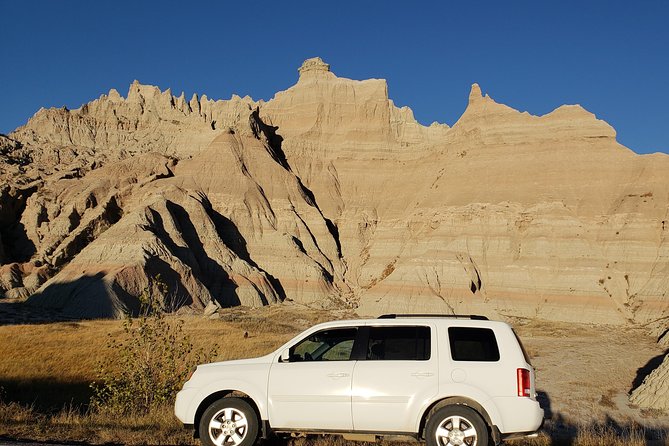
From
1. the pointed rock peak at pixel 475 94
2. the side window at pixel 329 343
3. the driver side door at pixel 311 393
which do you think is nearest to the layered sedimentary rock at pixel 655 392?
the side window at pixel 329 343

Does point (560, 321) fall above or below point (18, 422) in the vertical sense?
above

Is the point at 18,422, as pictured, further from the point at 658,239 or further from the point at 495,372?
the point at 658,239

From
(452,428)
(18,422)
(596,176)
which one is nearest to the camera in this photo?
(452,428)

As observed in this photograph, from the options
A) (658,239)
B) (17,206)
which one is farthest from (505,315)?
(17,206)

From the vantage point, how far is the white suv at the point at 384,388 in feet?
23.4

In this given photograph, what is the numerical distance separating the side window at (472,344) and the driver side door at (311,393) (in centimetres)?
131

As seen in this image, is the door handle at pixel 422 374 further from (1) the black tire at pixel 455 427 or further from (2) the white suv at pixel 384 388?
(1) the black tire at pixel 455 427

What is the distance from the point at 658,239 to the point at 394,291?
86.7 ft

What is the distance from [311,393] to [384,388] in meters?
0.96

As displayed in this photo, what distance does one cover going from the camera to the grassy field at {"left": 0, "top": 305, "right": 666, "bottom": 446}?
29.8 feet

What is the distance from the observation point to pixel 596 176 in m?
64.1

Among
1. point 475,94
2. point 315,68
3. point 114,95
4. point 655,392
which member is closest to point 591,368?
point 655,392

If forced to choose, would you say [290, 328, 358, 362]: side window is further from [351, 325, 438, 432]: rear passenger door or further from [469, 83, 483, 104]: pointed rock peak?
[469, 83, 483, 104]: pointed rock peak

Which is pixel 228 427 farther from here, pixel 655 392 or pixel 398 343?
pixel 655 392
